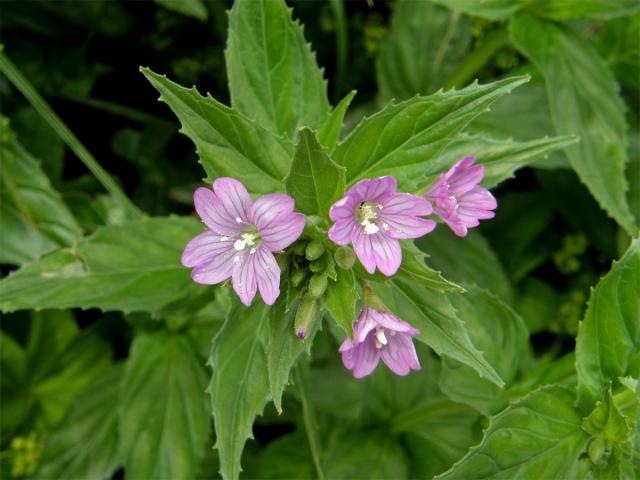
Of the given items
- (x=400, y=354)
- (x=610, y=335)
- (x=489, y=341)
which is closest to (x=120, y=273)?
(x=400, y=354)

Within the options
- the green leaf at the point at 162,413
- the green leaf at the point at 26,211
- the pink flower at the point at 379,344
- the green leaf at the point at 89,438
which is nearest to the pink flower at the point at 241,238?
the pink flower at the point at 379,344

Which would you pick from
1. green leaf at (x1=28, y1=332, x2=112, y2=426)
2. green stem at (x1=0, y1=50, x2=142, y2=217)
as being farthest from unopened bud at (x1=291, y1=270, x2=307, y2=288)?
green leaf at (x1=28, y1=332, x2=112, y2=426)

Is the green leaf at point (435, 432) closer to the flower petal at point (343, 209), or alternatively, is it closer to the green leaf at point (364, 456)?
the green leaf at point (364, 456)

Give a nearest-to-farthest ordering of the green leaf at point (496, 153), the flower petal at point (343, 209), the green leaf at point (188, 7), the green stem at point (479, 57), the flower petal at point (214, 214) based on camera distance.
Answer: the flower petal at point (343, 209) → the flower petal at point (214, 214) → the green leaf at point (496, 153) → the green leaf at point (188, 7) → the green stem at point (479, 57)

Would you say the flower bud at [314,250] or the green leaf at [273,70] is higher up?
the green leaf at [273,70]

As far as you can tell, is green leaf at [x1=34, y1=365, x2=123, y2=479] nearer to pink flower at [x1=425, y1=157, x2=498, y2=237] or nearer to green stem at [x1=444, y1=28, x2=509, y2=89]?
pink flower at [x1=425, y1=157, x2=498, y2=237]

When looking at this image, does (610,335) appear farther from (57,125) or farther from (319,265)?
(57,125)
